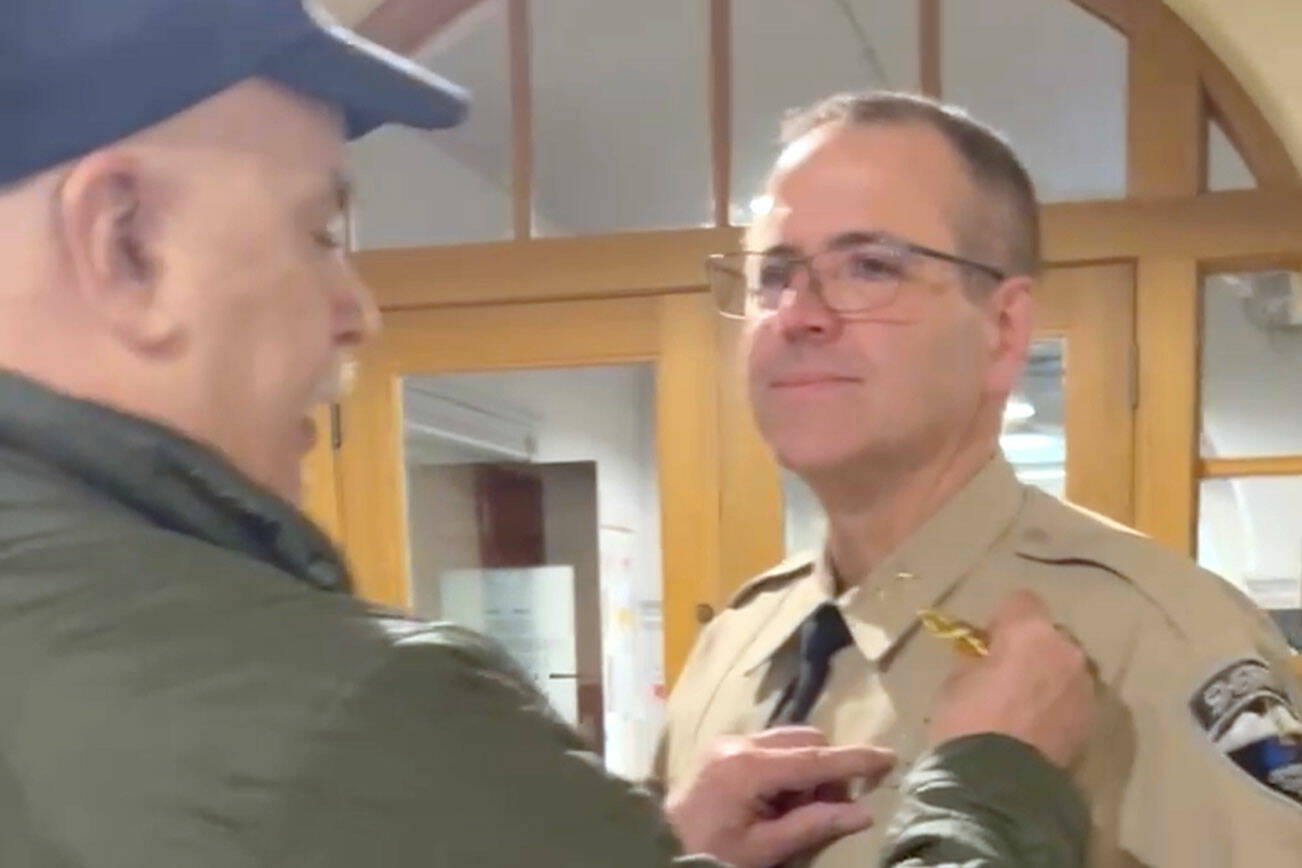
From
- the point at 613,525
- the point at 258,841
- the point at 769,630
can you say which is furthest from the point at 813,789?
the point at 613,525

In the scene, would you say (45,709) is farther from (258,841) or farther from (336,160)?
(336,160)

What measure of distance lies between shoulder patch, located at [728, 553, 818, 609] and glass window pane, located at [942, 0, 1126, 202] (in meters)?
1.01

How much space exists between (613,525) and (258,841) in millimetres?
1910

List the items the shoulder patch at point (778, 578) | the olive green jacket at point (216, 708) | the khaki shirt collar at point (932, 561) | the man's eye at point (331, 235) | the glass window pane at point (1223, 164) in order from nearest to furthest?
the olive green jacket at point (216, 708)
the man's eye at point (331, 235)
the khaki shirt collar at point (932, 561)
the shoulder patch at point (778, 578)
the glass window pane at point (1223, 164)

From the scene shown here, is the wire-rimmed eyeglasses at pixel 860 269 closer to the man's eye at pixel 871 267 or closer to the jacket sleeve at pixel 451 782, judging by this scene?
the man's eye at pixel 871 267

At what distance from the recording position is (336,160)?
0.63 m

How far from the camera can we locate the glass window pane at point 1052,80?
2.16 meters

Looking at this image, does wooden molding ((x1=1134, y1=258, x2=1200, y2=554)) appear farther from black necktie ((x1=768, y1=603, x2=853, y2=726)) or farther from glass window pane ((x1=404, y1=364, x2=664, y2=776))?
black necktie ((x1=768, y1=603, x2=853, y2=726))

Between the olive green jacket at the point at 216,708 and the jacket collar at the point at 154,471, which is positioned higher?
the jacket collar at the point at 154,471

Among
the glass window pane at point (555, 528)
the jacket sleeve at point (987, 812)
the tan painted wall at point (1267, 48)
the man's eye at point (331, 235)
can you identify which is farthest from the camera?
the glass window pane at point (555, 528)

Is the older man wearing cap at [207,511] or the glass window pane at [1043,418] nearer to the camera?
the older man wearing cap at [207,511]

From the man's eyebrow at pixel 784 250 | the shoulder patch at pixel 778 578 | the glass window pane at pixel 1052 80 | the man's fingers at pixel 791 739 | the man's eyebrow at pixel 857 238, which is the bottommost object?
the man's fingers at pixel 791 739

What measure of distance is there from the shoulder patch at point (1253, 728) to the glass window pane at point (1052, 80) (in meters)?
1.29

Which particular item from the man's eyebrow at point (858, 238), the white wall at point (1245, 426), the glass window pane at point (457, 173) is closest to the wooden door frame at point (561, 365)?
the glass window pane at point (457, 173)
